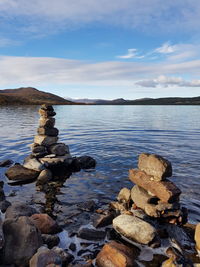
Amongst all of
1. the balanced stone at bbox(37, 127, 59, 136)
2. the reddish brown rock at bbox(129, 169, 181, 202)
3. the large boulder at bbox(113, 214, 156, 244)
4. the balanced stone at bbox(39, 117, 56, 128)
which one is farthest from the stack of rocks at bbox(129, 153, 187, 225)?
the balanced stone at bbox(39, 117, 56, 128)

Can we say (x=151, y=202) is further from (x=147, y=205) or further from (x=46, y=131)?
(x=46, y=131)

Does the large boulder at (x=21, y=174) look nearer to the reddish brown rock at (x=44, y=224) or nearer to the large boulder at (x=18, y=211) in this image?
the large boulder at (x=18, y=211)

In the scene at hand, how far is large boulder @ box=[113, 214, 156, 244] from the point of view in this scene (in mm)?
10547

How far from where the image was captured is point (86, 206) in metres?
14.5

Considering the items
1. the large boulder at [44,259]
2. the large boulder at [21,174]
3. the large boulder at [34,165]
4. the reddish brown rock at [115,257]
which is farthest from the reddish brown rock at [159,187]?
the large boulder at [34,165]

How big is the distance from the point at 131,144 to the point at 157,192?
22.3m

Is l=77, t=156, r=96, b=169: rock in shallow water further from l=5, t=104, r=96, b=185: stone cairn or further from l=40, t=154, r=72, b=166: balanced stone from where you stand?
l=40, t=154, r=72, b=166: balanced stone

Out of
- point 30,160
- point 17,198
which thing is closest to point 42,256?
point 17,198

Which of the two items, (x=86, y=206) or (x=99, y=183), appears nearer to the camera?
(x=86, y=206)

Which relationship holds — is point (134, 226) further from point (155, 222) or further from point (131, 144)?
point (131, 144)

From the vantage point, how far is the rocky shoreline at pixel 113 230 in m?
9.00

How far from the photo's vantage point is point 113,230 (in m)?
11.7

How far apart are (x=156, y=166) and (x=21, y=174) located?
39.6ft

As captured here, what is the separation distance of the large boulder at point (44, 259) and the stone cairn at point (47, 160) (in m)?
11.8
